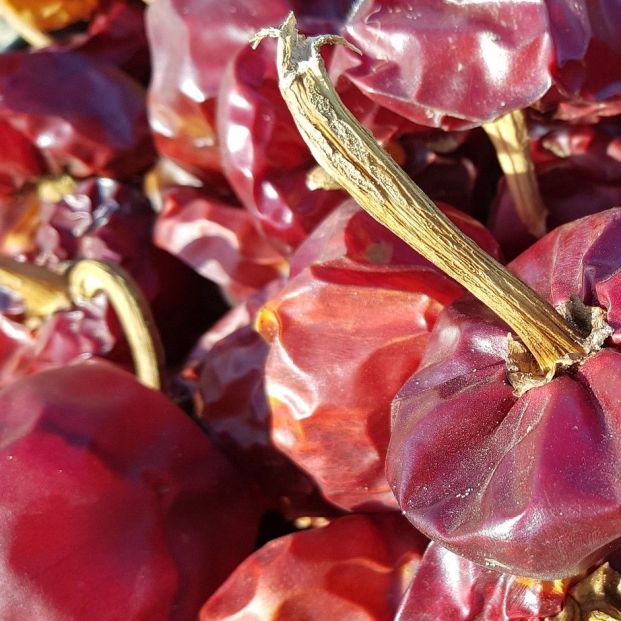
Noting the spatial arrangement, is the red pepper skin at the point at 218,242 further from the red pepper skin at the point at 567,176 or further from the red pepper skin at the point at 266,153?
the red pepper skin at the point at 567,176

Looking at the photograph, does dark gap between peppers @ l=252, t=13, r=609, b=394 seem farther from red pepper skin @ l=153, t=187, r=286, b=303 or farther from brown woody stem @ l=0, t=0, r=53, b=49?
brown woody stem @ l=0, t=0, r=53, b=49

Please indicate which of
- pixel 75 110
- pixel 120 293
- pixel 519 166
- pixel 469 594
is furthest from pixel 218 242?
pixel 469 594

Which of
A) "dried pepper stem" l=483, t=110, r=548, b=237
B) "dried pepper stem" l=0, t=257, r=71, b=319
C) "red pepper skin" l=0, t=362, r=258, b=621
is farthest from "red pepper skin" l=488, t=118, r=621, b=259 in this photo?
"dried pepper stem" l=0, t=257, r=71, b=319

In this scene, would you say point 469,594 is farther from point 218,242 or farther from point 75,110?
point 75,110

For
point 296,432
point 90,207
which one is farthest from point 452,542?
point 90,207

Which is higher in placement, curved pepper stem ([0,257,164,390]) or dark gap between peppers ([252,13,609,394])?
dark gap between peppers ([252,13,609,394])

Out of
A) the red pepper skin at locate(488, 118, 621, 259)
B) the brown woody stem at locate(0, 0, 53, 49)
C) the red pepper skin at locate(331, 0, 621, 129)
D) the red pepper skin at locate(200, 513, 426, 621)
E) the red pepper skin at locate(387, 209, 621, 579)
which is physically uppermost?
the red pepper skin at locate(331, 0, 621, 129)

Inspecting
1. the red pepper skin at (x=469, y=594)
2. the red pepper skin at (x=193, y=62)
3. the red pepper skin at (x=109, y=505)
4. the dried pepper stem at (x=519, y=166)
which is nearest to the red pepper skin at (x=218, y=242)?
the red pepper skin at (x=193, y=62)
